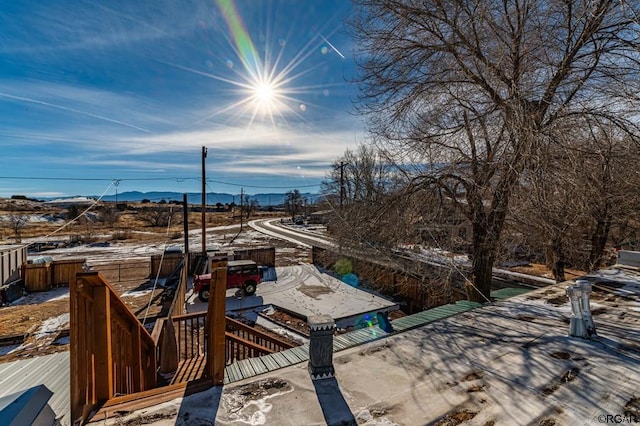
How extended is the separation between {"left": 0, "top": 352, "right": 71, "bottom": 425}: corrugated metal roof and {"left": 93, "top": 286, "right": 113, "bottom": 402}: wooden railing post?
127cm

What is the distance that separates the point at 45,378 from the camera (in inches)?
141

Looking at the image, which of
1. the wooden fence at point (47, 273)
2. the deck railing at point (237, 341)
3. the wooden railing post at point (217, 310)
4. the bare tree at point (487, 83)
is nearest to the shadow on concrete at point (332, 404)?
the wooden railing post at point (217, 310)

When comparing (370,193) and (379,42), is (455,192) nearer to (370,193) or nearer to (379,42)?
(370,193)

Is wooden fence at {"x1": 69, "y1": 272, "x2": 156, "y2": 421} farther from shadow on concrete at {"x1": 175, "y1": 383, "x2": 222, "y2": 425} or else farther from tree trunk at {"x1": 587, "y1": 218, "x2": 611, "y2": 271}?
tree trunk at {"x1": 587, "y1": 218, "x2": 611, "y2": 271}

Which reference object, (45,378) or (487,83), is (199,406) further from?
(487,83)

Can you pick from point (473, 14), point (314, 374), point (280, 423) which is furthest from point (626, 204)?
point (280, 423)

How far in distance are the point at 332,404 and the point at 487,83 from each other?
5469 mm

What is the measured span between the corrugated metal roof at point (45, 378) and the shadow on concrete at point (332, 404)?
247cm

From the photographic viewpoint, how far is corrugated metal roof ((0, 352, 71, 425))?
125 inches

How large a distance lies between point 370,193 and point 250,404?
5306 mm

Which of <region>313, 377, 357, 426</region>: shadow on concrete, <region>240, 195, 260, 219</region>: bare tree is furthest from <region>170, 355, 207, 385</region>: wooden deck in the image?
<region>240, 195, 260, 219</region>: bare tree

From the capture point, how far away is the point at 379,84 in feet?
19.1

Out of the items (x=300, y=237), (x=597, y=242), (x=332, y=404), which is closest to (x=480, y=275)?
(x=332, y=404)

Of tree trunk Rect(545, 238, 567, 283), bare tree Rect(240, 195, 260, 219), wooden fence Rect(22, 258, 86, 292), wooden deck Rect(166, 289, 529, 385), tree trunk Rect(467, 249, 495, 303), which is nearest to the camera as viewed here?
wooden deck Rect(166, 289, 529, 385)
